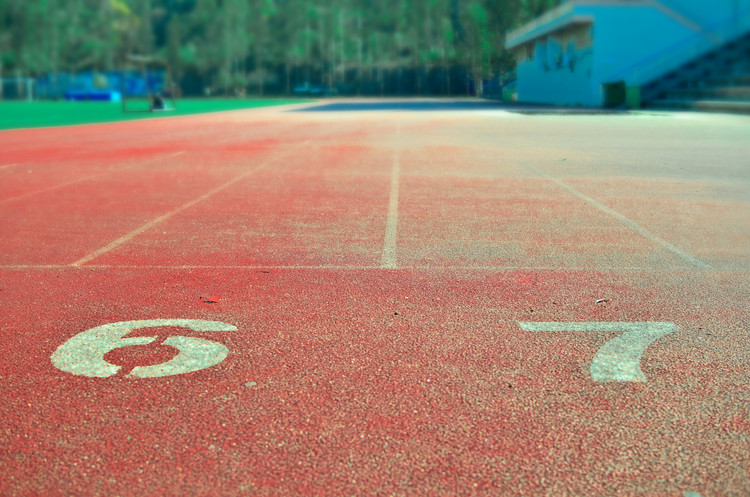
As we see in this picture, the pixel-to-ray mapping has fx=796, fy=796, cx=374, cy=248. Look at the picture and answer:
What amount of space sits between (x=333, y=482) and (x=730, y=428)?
190 cm

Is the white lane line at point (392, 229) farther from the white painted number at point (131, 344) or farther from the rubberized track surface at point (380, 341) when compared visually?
the white painted number at point (131, 344)

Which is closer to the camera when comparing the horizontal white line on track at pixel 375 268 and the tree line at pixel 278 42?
the horizontal white line on track at pixel 375 268

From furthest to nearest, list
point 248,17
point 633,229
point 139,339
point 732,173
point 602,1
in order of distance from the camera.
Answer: point 248,17 → point 602,1 → point 732,173 → point 633,229 → point 139,339

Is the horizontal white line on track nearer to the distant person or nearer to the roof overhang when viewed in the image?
the distant person

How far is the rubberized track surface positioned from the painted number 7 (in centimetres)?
2

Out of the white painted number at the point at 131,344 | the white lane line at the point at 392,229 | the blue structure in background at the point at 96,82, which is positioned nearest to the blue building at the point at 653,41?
the white lane line at the point at 392,229

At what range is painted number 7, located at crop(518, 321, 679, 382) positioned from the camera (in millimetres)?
4461

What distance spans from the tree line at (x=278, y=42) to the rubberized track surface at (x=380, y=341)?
76.6 meters

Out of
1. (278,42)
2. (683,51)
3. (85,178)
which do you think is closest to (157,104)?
(683,51)

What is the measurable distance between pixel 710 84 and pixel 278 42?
71.1 metres

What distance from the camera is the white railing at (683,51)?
45781 millimetres

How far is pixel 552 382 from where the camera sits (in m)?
4.34

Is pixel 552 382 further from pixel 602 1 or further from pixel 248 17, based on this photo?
pixel 248 17

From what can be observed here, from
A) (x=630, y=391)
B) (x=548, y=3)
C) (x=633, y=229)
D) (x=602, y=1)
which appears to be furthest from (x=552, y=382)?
(x=548, y=3)
